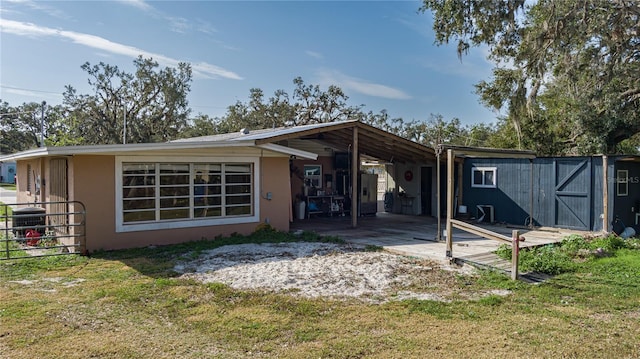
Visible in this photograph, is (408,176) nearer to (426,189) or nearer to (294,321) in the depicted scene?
(426,189)

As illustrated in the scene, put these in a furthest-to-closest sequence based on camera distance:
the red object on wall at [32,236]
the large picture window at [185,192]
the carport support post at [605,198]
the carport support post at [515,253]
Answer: the carport support post at [605,198], the red object on wall at [32,236], the large picture window at [185,192], the carport support post at [515,253]

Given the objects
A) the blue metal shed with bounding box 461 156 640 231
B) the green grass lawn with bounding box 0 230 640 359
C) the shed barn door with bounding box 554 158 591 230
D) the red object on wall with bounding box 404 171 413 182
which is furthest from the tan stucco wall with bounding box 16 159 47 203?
the shed barn door with bounding box 554 158 591 230

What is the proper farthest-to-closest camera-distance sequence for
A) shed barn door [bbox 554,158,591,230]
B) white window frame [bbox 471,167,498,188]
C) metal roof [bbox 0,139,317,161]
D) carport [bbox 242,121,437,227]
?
carport [bbox 242,121,437,227] → white window frame [bbox 471,167,498,188] → shed barn door [bbox 554,158,591,230] → metal roof [bbox 0,139,317,161]

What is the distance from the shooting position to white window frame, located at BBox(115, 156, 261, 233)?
29.5 ft

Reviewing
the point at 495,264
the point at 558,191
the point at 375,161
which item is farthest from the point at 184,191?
the point at 558,191

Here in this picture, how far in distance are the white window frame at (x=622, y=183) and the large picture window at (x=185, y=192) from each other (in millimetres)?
8914

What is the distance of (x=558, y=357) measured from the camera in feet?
12.9

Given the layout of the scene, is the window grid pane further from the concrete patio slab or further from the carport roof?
the concrete patio slab

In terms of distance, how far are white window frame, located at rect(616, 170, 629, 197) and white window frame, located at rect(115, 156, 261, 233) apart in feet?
28.9

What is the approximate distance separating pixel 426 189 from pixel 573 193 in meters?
5.21

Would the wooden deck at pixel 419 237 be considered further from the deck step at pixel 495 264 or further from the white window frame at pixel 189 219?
the white window frame at pixel 189 219

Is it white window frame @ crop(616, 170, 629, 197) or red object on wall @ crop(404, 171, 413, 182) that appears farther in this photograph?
red object on wall @ crop(404, 171, 413, 182)

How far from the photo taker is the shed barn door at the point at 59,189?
927cm

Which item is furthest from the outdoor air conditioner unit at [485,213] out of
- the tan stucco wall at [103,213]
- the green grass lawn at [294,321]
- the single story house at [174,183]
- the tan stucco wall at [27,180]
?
the tan stucco wall at [27,180]
